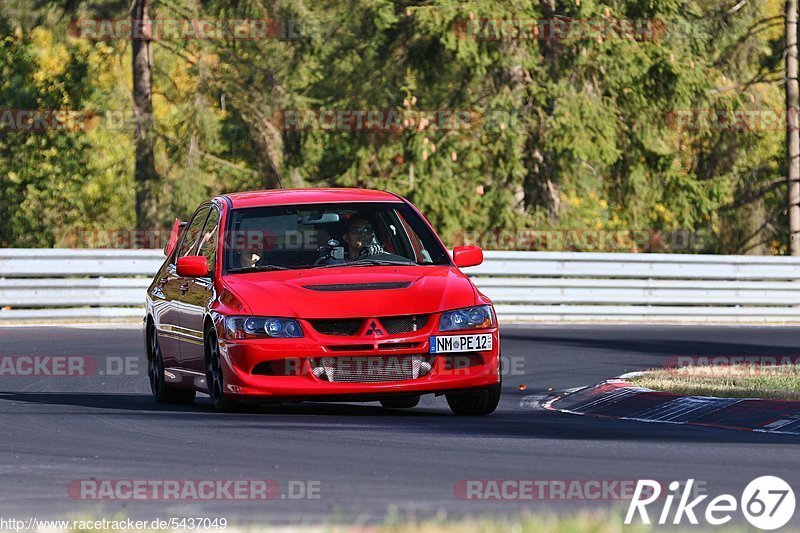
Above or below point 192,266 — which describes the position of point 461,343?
below

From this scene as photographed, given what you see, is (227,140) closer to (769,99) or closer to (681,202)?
(681,202)

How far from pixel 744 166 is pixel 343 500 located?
41.0 m

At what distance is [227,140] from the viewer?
41.7 meters

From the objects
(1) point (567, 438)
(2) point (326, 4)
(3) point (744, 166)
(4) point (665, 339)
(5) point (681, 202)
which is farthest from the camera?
(3) point (744, 166)

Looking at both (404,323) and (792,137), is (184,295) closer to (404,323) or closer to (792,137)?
(404,323)

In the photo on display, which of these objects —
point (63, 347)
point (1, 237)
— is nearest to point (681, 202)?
point (1, 237)

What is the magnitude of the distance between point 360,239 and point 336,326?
56.6 inches

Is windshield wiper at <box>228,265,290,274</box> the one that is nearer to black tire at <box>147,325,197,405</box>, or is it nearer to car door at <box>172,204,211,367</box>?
car door at <box>172,204,211,367</box>

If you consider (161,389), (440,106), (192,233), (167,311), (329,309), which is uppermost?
(440,106)

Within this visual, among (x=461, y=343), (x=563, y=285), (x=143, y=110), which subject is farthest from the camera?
(x=143, y=110)

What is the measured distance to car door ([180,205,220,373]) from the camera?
1234cm

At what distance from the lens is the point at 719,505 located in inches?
302

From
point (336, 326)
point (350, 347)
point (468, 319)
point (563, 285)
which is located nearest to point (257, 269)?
point (336, 326)

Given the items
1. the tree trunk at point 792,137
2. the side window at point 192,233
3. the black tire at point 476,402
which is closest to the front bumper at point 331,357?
the black tire at point 476,402
